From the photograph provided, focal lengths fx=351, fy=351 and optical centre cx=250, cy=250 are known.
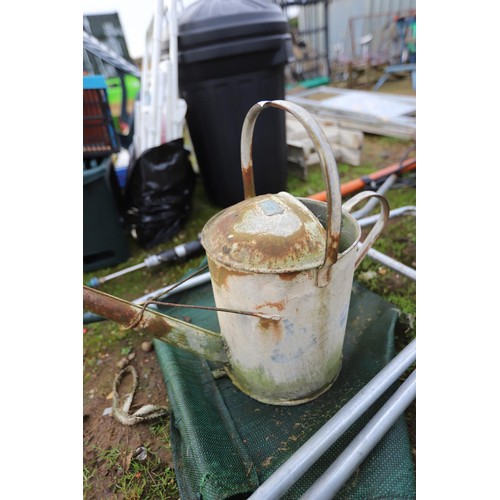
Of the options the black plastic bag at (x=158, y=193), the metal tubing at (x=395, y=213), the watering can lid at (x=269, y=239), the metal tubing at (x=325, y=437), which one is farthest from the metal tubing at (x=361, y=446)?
the black plastic bag at (x=158, y=193)

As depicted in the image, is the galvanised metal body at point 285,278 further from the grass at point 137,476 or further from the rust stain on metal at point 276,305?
the grass at point 137,476

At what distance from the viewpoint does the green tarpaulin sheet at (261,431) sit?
1.11 meters

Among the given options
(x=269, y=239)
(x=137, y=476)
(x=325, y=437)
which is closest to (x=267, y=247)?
(x=269, y=239)

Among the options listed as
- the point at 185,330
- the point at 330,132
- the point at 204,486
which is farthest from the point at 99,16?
the point at 204,486

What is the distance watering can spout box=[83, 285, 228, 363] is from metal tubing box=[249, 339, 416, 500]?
0.47 meters

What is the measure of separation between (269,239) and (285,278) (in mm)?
125

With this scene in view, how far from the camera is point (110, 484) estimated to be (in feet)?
4.21

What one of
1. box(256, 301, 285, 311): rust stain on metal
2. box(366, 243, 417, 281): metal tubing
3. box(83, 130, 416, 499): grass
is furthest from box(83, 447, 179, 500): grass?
box(366, 243, 417, 281): metal tubing

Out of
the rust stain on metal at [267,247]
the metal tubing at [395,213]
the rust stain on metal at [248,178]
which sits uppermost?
the rust stain on metal at [248,178]

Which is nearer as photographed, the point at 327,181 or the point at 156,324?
the point at 327,181

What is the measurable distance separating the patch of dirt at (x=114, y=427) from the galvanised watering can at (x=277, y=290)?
1.38 ft

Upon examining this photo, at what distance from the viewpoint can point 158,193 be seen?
95.3 inches

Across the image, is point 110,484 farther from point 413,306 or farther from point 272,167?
point 272,167

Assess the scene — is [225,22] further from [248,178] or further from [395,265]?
[395,265]
